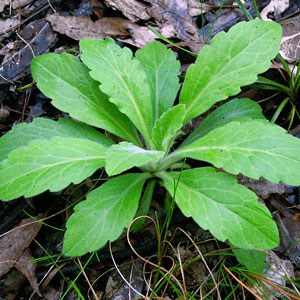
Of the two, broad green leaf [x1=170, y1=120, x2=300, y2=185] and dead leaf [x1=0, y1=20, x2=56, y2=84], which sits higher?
dead leaf [x1=0, y1=20, x2=56, y2=84]

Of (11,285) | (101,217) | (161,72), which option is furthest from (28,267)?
(161,72)

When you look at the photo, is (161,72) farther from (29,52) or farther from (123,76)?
(29,52)

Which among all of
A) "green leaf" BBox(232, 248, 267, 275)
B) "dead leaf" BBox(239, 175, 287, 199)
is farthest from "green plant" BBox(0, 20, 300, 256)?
"dead leaf" BBox(239, 175, 287, 199)

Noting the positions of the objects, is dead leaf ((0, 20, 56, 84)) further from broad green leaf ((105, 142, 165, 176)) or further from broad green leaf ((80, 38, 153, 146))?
broad green leaf ((105, 142, 165, 176))

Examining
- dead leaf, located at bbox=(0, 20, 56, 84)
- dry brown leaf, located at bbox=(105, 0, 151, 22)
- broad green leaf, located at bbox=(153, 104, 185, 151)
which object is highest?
dead leaf, located at bbox=(0, 20, 56, 84)

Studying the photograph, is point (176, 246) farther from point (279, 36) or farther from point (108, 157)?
point (279, 36)

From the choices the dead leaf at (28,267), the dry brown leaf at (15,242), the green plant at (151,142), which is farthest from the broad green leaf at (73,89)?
the dead leaf at (28,267)

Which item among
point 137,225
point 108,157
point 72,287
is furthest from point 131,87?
point 72,287

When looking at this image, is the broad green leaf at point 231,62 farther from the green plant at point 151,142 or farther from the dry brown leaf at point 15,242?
the dry brown leaf at point 15,242
